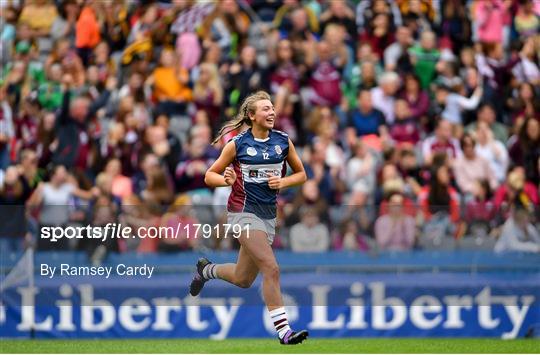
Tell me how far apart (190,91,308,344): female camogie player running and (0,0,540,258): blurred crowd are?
3905mm

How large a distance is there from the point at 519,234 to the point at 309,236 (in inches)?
86.3

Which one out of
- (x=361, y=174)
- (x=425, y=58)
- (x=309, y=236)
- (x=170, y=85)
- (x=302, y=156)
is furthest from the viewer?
(x=425, y=58)

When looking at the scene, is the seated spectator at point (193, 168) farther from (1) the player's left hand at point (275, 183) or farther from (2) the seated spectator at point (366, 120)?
(1) the player's left hand at point (275, 183)

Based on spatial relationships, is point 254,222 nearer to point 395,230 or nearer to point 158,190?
point 395,230

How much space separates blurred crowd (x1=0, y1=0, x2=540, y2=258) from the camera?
18.4 metres

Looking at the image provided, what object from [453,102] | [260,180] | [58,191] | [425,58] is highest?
[260,180]

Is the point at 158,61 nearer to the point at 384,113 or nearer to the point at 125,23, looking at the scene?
the point at 125,23

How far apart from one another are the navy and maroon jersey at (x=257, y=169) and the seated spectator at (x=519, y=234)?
3942 mm

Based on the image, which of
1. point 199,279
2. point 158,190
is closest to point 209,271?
point 199,279

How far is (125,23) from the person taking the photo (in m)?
21.1

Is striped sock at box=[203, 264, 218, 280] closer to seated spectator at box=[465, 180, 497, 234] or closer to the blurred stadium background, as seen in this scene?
the blurred stadium background

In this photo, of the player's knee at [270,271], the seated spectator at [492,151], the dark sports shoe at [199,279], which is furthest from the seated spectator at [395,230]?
the player's knee at [270,271]

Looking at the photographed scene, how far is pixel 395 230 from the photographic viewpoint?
1584 cm

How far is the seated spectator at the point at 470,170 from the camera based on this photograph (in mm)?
18438
